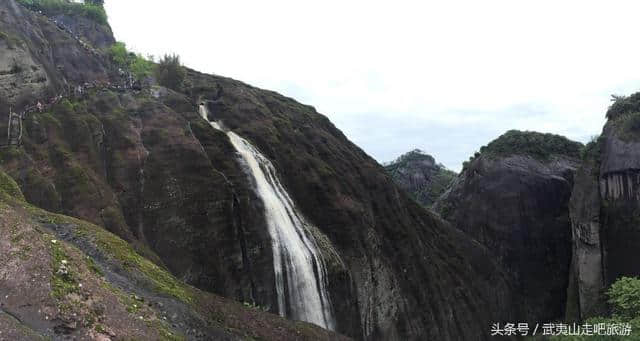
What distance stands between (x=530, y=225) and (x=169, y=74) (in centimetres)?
5124

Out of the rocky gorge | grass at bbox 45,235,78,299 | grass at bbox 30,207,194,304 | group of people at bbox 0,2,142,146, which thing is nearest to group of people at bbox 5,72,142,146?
group of people at bbox 0,2,142,146

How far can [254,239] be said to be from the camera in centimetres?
3247

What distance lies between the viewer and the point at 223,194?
32750 millimetres

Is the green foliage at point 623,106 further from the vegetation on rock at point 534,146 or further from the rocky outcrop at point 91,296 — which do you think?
the rocky outcrop at point 91,296

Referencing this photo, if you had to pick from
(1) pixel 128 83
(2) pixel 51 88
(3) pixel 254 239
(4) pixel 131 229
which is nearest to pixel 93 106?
(2) pixel 51 88

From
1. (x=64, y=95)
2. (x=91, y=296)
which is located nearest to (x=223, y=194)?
(x=64, y=95)

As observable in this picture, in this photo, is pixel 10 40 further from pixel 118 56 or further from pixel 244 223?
pixel 118 56

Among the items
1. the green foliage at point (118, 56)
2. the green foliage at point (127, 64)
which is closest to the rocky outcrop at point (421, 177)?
the green foliage at point (127, 64)

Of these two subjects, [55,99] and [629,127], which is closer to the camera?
[55,99]

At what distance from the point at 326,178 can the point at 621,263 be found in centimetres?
3078

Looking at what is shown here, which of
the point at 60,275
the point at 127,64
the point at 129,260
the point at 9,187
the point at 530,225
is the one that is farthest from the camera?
the point at 127,64

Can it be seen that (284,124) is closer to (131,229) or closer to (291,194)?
(291,194)

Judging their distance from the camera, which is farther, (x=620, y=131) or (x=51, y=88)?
(x=620, y=131)

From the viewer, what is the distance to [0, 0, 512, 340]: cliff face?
28906mm
